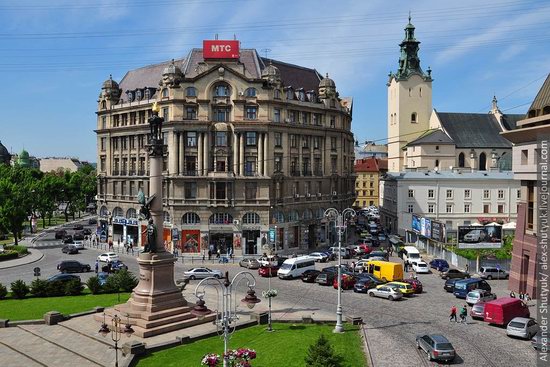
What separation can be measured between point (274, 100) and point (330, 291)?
31.6 meters

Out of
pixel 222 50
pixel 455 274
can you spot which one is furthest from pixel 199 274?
pixel 222 50

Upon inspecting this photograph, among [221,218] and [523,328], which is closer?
[523,328]

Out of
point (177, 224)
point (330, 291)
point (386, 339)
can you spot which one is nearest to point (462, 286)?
point (330, 291)

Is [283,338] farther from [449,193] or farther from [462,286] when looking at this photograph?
[449,193]

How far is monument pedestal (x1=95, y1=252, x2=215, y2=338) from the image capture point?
32.3 meters

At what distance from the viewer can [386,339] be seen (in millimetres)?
30875

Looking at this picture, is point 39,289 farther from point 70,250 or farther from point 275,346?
point 70,250

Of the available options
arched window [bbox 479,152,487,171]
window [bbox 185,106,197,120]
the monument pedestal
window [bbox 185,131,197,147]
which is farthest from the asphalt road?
arched window [bbox 479,152,487,171]

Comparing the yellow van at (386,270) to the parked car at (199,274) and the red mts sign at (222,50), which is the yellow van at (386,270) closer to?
the parked car at (199,274)

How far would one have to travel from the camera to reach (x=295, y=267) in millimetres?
52250

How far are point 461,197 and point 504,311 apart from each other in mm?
52468

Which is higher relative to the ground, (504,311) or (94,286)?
(504,311)

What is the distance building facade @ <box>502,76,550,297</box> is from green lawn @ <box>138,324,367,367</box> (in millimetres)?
13494

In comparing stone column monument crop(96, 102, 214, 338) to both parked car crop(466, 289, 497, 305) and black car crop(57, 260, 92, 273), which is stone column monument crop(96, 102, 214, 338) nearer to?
parked car crop(466, 289, 497, 305)
